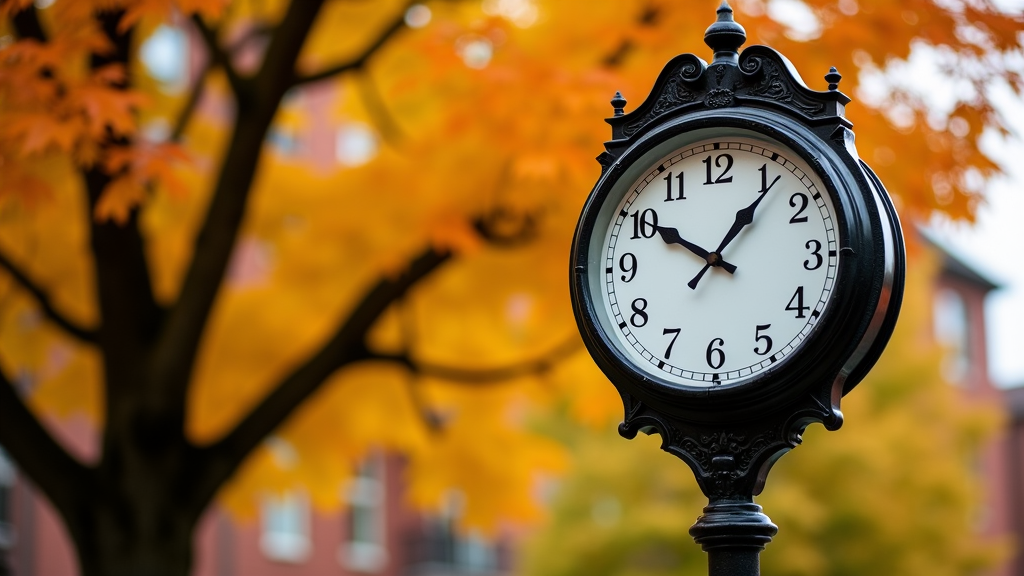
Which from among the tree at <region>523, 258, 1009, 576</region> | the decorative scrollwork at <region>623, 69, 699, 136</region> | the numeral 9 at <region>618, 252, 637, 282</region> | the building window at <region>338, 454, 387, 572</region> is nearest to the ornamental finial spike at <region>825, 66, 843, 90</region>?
the decorative scrollwork at <region>623, 69, 699, 136</region>

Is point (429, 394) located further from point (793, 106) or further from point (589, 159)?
point (793, 106)

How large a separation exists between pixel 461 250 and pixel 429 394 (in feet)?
14.2

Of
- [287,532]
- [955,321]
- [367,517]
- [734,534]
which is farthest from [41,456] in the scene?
[955,321]

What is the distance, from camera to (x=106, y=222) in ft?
27.3

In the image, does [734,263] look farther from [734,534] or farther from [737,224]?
[734,534]

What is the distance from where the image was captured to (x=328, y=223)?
1088 centimetres

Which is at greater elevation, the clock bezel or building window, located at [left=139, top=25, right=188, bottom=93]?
building window, located at [left=139, top=25, right=188, bottom=93]

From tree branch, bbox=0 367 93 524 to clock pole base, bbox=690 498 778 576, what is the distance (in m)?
5.79

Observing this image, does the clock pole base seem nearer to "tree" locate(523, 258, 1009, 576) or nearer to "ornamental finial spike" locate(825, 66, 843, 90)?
"ornamental finial spike" locate(825, 66, 843, 90)

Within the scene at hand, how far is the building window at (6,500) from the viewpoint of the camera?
65.2 ft

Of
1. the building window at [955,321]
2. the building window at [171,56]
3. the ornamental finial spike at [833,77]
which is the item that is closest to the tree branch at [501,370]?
the ornamental finial spike at [833,77]

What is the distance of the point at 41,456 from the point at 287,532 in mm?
17730

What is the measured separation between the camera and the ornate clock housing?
3.27 meters

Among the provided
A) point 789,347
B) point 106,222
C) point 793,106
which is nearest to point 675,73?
point 793,106
